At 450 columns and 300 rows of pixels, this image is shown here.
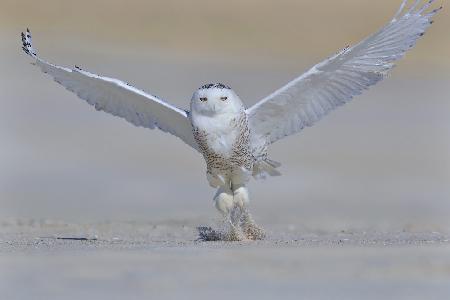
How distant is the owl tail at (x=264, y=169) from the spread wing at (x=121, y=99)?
55cm

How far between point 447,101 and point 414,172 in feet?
24.3

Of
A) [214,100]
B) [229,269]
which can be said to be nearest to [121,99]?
[214,100]

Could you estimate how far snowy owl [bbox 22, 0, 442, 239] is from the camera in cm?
1030

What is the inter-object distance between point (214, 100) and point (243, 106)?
0.59m

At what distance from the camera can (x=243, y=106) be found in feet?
35.0

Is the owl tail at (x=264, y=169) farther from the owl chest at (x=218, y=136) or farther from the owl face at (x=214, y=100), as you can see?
the owl face at (x=214, y=100)

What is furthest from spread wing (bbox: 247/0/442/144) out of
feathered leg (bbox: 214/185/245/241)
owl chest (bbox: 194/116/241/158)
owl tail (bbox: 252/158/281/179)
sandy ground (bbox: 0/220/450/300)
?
sandy ground (bbox: 0/220/450/300)

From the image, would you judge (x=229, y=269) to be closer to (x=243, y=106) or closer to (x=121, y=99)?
(x=243, y=106)

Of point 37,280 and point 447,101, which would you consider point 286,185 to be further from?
point 37,280

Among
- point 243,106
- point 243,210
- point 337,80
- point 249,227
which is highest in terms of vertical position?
point 337,80

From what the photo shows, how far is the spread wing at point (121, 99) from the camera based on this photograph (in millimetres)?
11078

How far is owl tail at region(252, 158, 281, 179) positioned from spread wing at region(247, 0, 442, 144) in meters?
0.22

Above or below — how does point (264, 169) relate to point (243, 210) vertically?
above

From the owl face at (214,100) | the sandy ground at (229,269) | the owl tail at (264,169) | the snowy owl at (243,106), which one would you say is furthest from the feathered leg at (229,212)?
the owl face at (214,100)
